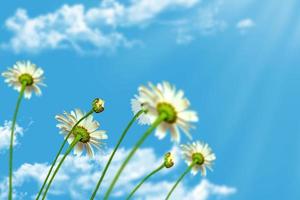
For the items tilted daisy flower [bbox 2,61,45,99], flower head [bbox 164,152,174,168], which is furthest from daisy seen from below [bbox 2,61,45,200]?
flower head [bbox 164,152,174,168]

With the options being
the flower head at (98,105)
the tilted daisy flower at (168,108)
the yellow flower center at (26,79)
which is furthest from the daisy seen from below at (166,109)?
the flower head at (98,105)

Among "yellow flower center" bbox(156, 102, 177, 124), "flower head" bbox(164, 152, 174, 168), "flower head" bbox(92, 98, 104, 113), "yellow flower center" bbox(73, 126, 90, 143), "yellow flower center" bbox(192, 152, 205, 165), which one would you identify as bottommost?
"yellow flower center" bbox(156, 102, 177, 124)

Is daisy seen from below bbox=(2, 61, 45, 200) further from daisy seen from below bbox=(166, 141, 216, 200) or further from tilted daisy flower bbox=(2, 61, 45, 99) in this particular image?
daisy seen from below bbox=(166, 141, 216, 200)

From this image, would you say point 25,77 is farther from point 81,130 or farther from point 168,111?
point 168,111

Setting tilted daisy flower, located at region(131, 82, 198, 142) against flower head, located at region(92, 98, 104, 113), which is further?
flower head, located at region(92, 98, 104, 113)

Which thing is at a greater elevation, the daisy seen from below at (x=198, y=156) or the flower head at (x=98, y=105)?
the flower head at (x=98, y=105)

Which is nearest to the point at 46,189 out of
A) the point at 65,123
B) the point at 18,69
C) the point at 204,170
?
the point at 65,123

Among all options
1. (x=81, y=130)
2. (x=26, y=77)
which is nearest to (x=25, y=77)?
(x=26, y=77)

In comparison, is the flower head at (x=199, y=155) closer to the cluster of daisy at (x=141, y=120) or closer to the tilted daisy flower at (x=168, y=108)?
the cluster of daisy at (x=141, y=120)
